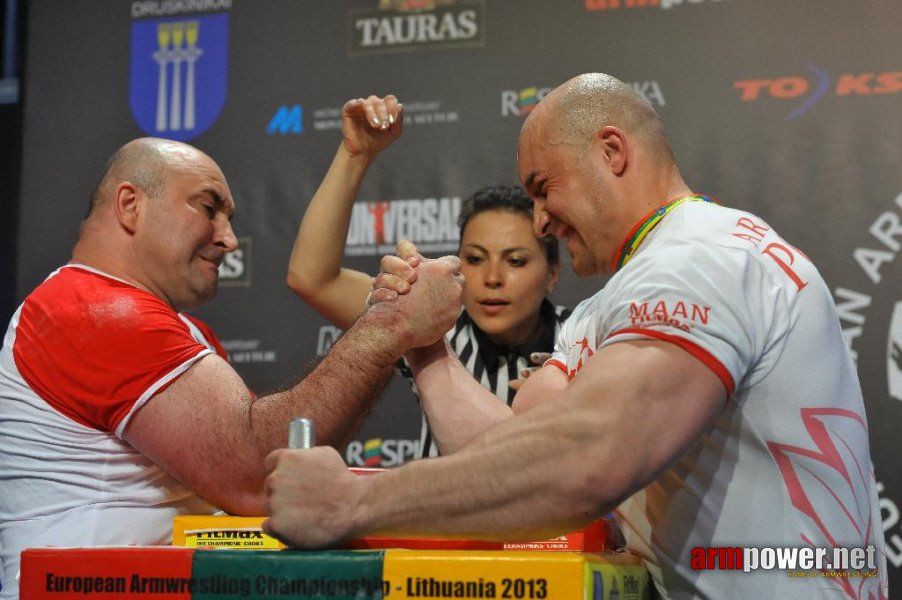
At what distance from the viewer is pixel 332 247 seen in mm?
2709

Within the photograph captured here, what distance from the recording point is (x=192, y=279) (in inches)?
93.0

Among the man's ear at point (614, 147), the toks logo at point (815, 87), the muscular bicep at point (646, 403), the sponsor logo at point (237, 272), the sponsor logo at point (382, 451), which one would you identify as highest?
the toks logo at point (815, 87)

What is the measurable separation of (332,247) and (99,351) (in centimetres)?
90

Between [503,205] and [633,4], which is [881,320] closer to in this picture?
[503,205]

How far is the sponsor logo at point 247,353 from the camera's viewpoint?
11.4 ft

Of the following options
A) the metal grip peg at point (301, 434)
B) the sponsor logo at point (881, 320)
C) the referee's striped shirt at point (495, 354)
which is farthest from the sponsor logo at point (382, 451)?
the metal grip peg at point (301, 434)

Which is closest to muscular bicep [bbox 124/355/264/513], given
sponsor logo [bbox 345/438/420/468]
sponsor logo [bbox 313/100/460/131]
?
sponsor logo [bbox 345/438/420/468]

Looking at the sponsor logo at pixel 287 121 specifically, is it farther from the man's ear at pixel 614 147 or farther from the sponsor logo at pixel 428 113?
the man's ear at pixel 614 147

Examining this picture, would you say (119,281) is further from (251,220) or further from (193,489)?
(251,220)

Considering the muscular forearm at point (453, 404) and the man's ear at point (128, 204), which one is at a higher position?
the man's ear at point (128, 204)

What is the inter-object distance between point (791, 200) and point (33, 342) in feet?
7.32

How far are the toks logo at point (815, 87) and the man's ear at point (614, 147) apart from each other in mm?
1661

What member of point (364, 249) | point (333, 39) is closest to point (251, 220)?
point (364, 249)

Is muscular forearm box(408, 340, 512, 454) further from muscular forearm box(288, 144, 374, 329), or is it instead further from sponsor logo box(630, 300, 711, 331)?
muscular forearm box(288, 144, 374, 329)
